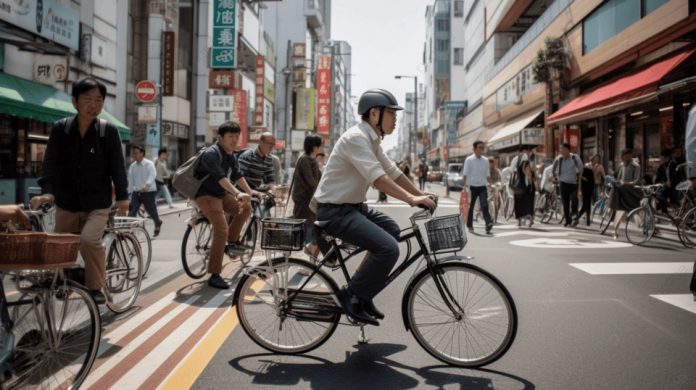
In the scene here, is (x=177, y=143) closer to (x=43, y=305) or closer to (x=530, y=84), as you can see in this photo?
(x=530, y=84)

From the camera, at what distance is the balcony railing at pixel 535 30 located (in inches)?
1015

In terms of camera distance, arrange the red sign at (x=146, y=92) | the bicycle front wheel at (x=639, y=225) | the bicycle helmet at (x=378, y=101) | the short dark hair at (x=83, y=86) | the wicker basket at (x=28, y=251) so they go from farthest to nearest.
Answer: the red sign at (x=146, y=92) → the bicycle front wheel at (x=639, y=225) → the short dark hair at (x=83, y=86) → the bicycle helmet at (x=378, y=101) → the wicker basket at (x=28, y=251)

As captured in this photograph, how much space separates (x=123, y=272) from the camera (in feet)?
16.5

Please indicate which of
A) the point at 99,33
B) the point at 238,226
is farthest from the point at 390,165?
the point at 99,33

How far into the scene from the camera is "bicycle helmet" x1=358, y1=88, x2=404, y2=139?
379cm

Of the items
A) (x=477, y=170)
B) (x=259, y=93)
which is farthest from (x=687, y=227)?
(x=259, y=93)

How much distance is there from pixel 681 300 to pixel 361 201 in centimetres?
359

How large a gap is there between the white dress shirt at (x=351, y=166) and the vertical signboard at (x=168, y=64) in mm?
23833

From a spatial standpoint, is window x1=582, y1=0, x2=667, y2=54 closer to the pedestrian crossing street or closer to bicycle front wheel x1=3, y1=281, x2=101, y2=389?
the pedestrian crossing street

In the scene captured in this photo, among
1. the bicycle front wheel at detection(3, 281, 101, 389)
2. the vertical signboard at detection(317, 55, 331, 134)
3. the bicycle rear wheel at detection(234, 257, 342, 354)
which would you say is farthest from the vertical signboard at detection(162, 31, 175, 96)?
the vertical signboard at detection(317, 55, 331, 134)

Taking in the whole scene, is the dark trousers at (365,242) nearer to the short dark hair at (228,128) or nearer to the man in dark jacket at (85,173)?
the man in dark jacket at (85,173)

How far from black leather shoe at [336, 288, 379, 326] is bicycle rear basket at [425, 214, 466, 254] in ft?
2.06

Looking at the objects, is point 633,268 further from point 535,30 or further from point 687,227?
point 535,30

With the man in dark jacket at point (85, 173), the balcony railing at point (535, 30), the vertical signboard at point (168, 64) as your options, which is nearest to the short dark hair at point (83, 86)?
the man in dark jacket at point (85, 173)
